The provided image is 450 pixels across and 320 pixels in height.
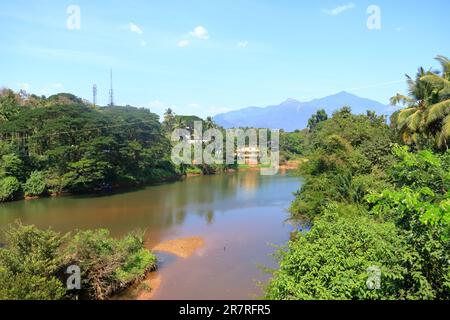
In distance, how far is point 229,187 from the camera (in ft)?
113

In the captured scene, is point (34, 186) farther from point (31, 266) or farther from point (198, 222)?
point (31, 266)

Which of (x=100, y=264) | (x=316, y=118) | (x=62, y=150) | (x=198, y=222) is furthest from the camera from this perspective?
(x=316, y=118)

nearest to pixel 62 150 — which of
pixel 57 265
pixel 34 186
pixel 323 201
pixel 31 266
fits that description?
pixel 34 186

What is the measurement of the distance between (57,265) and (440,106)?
1243 cm

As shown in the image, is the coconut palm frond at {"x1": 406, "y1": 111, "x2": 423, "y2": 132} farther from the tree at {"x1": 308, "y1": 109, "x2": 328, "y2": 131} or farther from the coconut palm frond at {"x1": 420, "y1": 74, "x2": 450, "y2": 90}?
the tree at {"x1": 308, "y1": 109, "x2": 328, "y2": 131}

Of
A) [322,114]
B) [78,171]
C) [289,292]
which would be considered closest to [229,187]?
[78,171]

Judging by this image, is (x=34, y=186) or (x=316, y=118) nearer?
(x=34, y=186)

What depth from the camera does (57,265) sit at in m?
8.96

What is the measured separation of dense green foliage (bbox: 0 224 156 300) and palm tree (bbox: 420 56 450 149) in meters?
10.9

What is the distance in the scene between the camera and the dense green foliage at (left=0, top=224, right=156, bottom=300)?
25.3ft

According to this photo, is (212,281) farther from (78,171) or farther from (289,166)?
(289,166)

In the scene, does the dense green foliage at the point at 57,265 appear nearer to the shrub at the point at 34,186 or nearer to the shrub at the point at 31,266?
the shrub at the point at 31,266
